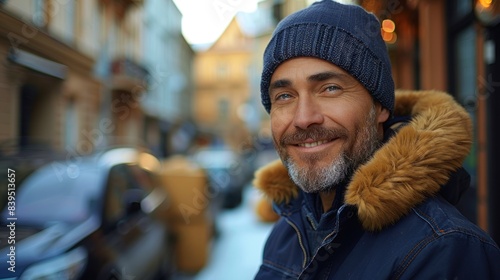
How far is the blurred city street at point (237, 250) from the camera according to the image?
450cm

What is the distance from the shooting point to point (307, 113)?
1.18 meters

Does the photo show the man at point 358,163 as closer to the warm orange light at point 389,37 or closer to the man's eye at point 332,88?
the man's eye at point 332,88

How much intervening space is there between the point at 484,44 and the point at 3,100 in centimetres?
268

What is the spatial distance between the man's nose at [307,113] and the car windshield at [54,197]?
1255 mm

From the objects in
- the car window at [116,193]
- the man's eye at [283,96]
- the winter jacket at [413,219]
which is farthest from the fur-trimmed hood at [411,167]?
the car window at [116,193]

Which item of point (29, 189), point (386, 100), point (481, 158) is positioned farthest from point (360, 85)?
point (481, 158)

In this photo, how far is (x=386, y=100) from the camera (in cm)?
127

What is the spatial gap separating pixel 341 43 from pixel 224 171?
29.3 feet

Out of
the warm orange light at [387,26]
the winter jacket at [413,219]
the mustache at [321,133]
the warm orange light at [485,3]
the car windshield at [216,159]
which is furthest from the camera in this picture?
the car windshield at [216,159]

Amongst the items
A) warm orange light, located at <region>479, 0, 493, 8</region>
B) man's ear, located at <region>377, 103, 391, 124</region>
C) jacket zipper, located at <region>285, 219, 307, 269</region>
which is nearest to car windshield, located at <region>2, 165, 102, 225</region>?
jacket zipper, located at <region>285, 219, 307, 269</region>

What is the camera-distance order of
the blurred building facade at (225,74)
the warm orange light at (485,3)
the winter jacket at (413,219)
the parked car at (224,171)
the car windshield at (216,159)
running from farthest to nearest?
the car windshield at (216,159)
the parked car at (224,171)
the blurred building facade at (225,74)
the warm orange light at (485,3)
the winter jacket at (413,219)

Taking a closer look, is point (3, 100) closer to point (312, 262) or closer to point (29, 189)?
point (29, 189)

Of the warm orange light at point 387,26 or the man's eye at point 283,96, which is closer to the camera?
the man's eye at point 283,96

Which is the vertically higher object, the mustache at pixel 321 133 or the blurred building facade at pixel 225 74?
the blurred building facade at pixel 225 74
